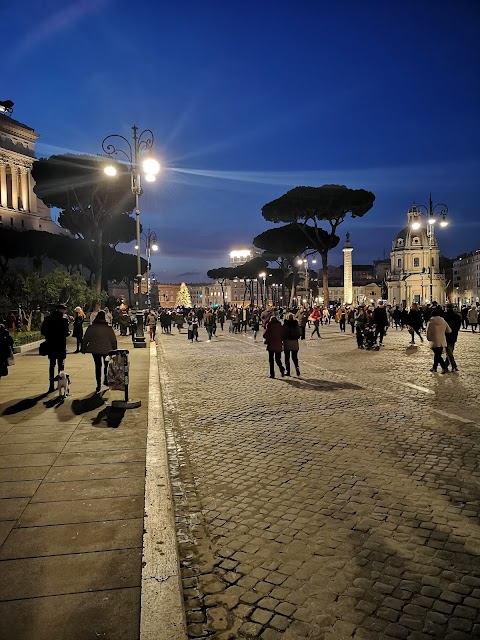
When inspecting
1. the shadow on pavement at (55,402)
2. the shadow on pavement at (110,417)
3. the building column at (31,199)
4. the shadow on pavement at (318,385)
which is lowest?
the shadow on pavement at (318,385)

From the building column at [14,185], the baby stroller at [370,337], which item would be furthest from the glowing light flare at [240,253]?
the baby stroller at [370,337]

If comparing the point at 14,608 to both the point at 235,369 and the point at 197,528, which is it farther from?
the point at 235,369

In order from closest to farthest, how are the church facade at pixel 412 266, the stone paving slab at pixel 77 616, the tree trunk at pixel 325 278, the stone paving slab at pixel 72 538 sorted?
the stone paving slab at pixel 77 616 → the stone paving slab at pixel 72 538 → the tree trunk at pixel 325 278 → the church facade at pixel 412 266

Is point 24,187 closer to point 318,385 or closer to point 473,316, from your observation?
point 473,316

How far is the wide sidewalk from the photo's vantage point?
2.54m

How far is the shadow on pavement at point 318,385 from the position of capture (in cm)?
→ 943

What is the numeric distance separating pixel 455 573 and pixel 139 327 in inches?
669

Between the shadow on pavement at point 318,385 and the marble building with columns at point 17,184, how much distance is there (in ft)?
176

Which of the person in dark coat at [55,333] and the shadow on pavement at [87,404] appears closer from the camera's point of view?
the shadow on pavement at [87,404]

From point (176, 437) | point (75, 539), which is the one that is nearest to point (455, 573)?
point (75, 539)

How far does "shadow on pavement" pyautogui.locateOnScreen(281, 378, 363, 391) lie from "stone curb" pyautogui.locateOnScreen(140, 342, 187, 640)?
4.93m

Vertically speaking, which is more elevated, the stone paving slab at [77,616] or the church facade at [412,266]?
the church facade at [412,266]

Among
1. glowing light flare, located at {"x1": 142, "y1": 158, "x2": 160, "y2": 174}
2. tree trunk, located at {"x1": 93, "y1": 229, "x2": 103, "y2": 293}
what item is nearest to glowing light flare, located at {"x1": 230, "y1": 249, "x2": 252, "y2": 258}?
tree trunk, located at {"x1": 93, "y1": 229, "x2": 103, "y2": 293}

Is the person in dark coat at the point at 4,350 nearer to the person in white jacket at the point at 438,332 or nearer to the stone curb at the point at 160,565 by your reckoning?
the stone curb at the point at 160,565
